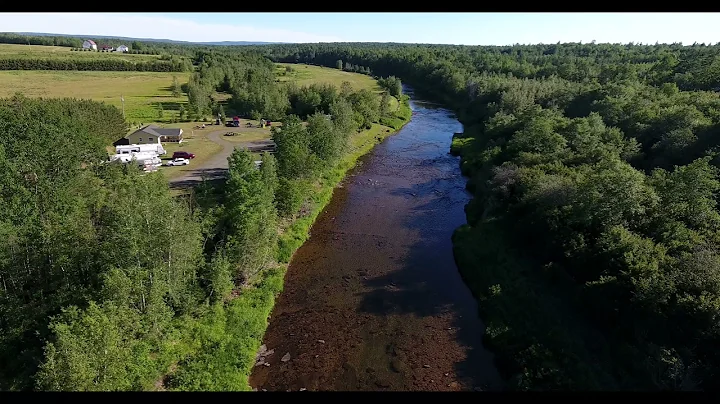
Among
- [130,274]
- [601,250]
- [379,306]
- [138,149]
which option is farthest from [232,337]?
[138,149]

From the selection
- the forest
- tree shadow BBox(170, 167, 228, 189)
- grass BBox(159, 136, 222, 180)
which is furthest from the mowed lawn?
the forest

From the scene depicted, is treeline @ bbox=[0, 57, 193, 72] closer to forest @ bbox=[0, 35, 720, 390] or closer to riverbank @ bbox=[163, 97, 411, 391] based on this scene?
forest @ bbox=[0, 35, 720, 390]

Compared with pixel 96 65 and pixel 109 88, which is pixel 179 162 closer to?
pixel 109 88

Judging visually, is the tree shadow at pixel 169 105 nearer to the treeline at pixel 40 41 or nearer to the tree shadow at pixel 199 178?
the tree shadow at pixel 199 178

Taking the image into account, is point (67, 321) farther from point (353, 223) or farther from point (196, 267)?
point (353, 223)

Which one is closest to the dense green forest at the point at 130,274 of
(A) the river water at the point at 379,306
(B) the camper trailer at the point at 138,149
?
(A) the river water at the point at 379,306
